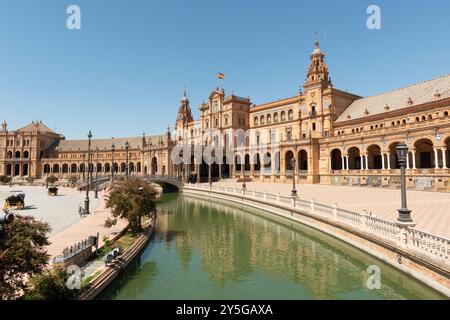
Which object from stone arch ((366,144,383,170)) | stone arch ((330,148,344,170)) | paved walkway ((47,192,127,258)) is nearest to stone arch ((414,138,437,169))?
stone arch ((366,144,383,170))

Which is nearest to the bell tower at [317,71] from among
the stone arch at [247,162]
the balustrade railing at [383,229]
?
the stone arch at [247,162]

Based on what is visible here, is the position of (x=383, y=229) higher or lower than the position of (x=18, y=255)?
lower

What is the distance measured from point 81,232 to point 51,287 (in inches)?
376

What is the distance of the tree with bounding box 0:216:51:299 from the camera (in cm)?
699

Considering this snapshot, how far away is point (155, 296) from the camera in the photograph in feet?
34.4

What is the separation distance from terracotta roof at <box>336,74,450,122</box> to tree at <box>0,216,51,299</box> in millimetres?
47121

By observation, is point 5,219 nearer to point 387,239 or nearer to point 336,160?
point 387,239

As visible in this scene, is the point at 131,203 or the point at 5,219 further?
the point at 131,203

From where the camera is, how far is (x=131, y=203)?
684 inches

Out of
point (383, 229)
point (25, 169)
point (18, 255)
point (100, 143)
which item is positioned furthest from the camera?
point (100, 143)

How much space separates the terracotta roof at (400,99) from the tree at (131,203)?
41205mm

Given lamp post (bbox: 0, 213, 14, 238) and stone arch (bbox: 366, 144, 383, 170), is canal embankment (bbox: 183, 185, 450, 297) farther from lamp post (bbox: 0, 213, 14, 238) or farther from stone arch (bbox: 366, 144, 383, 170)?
stone arch (bbox: 366, 144, 383, 170)

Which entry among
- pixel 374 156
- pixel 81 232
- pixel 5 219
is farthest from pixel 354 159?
pixel 5 219

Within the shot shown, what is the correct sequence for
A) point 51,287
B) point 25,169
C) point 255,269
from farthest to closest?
1. point 25,169
2. point 255,269
3. point 51,287
